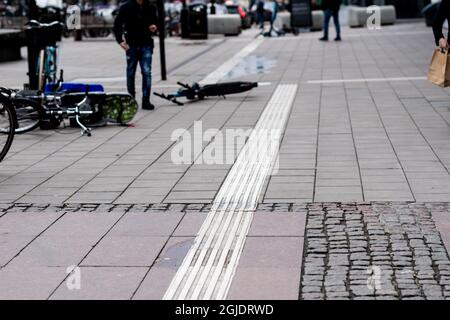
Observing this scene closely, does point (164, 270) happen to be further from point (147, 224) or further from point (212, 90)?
point (212, 90)

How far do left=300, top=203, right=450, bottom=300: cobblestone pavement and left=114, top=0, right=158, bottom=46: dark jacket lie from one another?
6.51 m

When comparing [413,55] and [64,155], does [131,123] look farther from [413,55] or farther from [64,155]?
[413,55]

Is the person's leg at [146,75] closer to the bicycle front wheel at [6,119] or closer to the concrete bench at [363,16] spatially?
the bicycle front wheel at [6,119]

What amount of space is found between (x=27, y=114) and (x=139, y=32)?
2.63 metres

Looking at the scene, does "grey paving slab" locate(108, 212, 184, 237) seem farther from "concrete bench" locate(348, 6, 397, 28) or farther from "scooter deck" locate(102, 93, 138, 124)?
"concrete bench" locate(348, 6, 397, 28)

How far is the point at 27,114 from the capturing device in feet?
34.6

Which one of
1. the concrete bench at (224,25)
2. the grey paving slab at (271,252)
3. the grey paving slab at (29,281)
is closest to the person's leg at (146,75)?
the grey paving slab at (271,252)

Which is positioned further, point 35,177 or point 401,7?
point 401,7

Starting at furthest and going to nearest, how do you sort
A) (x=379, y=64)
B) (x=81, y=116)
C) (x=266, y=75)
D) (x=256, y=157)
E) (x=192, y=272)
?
(x=379, y=64) → (x=266, y=75) → (x=81, y=116) → (x=256, y=157) → (x=192, y=272)

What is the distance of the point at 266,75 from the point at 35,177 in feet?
30.2

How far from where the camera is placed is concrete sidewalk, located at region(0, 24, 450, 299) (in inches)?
198

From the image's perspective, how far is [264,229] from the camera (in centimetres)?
607
